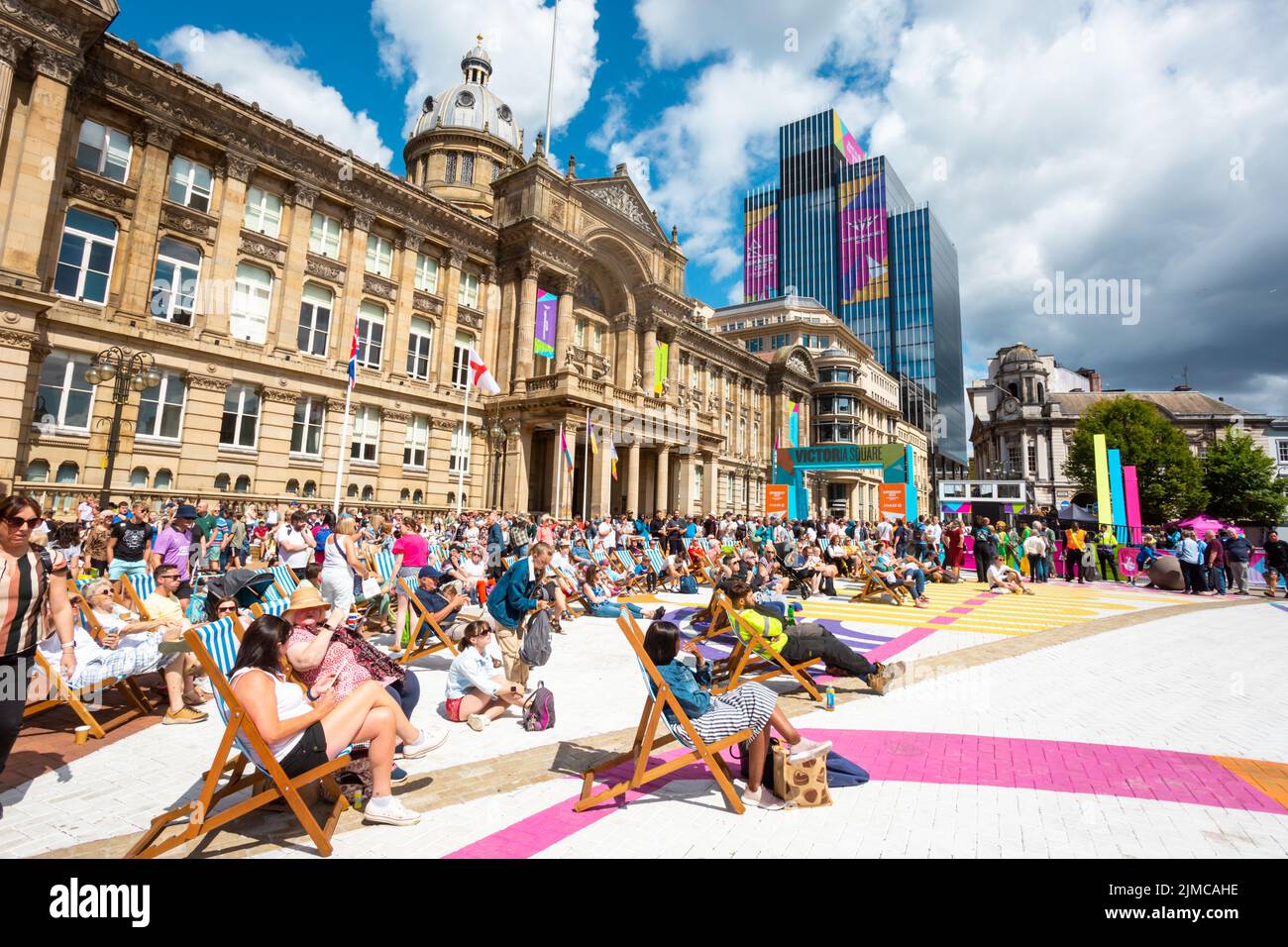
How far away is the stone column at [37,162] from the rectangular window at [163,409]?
4259 mm

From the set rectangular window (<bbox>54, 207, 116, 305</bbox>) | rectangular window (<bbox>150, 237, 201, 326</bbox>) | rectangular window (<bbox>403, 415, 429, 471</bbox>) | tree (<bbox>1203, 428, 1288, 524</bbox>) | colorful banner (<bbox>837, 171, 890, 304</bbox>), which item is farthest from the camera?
colorful banner (<bbox>837, 171, 890, 304</bbox>)

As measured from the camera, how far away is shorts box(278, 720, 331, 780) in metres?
3.34

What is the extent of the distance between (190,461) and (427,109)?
36.5 m

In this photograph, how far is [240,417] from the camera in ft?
71.2

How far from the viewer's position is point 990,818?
372 centimetres

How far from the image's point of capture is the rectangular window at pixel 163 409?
19.5 meters

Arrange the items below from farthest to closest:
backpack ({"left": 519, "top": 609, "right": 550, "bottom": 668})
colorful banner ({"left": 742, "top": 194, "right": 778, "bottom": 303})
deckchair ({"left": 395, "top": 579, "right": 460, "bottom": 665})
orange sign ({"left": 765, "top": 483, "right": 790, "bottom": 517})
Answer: colorful banner ({"left": 742, "top": 194, "right": 778, "bottom": 303}) < orange sign ({"left": 765, "top": 483, "right": 790, "bottom": 517}) < deckchair ({"left": 395, "top": 579, "right": 460, "bottom": 665}) < backpack ({"left": 519, "top": 609, "right": 550, "bottom": 668})

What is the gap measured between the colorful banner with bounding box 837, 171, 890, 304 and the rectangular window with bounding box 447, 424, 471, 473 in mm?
98285

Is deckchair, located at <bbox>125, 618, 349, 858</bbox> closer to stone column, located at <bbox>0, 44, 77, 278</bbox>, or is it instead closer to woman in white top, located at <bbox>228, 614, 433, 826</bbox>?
woman in white top, located at <bbox>228, 614, 433, 826</bbox>

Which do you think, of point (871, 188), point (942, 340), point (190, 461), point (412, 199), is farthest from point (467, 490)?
point (871, 188)

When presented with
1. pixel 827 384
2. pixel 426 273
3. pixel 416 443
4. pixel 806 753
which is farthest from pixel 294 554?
pixel 827 384

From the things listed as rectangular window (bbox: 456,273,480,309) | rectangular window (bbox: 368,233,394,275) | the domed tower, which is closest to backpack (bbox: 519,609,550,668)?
rectangular window (bbox: 368,233,394,275)

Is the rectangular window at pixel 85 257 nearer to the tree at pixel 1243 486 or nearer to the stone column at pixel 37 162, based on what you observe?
the stone column at pixel 37 162
